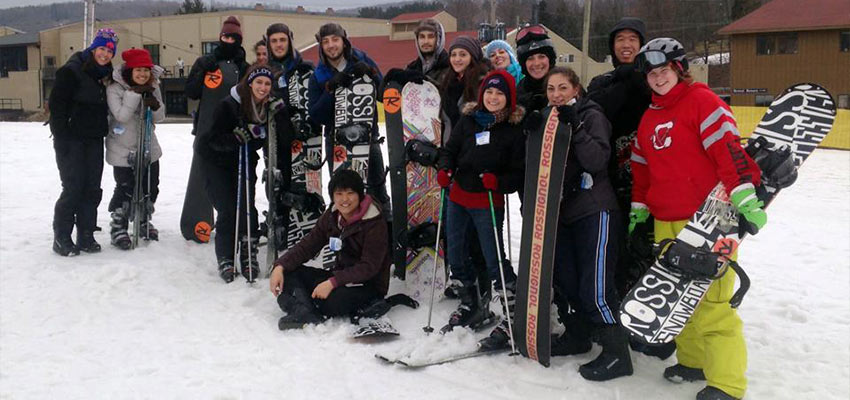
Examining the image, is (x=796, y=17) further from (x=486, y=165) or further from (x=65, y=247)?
(x=65, y=247)

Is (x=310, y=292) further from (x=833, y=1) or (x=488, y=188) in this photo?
(x=833, y=1)

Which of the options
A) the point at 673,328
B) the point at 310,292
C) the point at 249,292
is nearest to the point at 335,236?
the point at 310,292

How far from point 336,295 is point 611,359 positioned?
5.92ft

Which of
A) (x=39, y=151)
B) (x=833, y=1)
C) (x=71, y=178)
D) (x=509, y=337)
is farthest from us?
(x=833, y=1)

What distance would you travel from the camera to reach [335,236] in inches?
184

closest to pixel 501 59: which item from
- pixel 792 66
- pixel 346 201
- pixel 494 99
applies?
pixel 494 99

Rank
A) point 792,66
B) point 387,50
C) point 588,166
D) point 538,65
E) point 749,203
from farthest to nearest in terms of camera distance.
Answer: point 387,50 < point 792,66 < point 538,65 < point 588,166 < point 749,203

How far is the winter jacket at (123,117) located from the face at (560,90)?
3928 mm

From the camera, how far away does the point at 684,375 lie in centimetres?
376

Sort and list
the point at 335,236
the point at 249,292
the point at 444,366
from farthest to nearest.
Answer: the point at 249,292
the point at 335,236
the point at 444,366

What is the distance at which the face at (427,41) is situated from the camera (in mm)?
4914

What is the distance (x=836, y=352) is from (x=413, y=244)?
2.80 m

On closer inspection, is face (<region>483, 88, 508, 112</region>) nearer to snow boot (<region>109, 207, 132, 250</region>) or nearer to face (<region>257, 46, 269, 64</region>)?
face (<region>257, 46, 269, 64</region>)

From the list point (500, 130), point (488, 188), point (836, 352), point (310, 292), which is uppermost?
point (500, 130)
